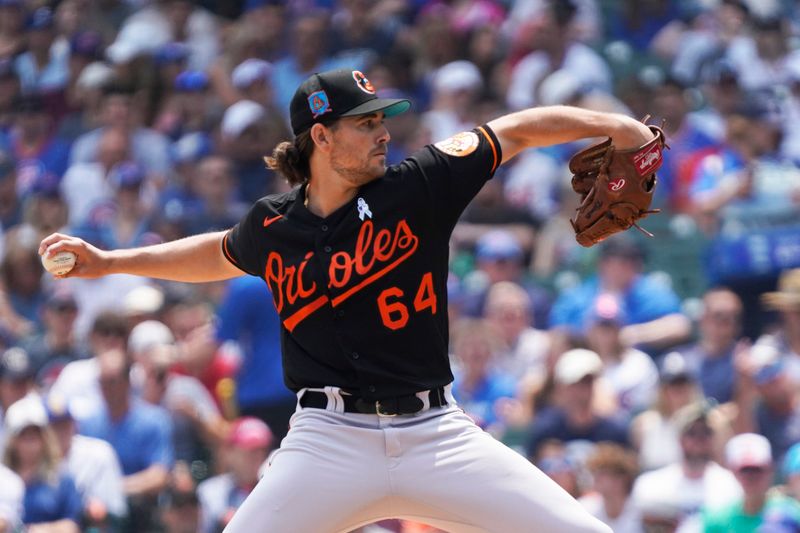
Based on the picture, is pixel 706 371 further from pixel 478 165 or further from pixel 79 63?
pixel 79 63

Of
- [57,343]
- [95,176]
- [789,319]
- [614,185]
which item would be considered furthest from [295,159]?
[95,176]

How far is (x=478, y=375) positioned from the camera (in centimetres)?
799

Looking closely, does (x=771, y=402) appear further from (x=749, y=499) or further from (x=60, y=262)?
(x=60, y=262)

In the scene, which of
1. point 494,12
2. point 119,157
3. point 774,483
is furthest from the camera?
point 494,12

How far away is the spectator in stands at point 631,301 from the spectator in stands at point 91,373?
2.68 metres

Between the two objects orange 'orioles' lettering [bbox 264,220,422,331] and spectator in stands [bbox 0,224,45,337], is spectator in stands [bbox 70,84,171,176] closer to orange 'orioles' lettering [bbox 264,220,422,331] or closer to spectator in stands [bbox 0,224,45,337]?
spectator in stands [bbox 0,224,45,337]

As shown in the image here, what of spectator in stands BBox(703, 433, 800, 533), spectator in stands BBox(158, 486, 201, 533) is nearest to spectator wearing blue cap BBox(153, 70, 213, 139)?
spectator in stands BBox(158, 486, 201, 533)

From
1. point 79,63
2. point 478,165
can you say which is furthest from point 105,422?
point 79,63

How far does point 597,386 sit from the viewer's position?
24.7ft

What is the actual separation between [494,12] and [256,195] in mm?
2967

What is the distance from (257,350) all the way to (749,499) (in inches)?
113

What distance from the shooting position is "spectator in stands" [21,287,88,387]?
8773 millimetres

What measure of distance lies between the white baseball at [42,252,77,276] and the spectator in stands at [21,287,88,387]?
4.45 metres

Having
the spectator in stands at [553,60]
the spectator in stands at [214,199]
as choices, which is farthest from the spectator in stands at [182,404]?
the spectator in stands at [553,60]
